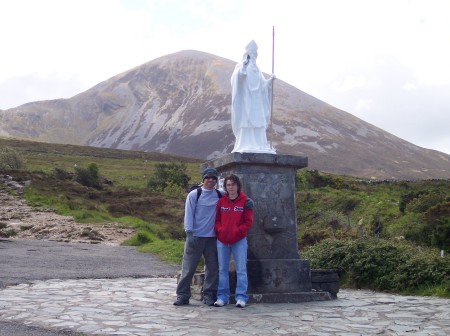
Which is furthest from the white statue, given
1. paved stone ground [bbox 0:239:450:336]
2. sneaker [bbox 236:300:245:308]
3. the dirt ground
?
the dirt ground

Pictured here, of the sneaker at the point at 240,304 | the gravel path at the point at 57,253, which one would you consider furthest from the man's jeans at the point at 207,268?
the gravel path at the point at 57,253

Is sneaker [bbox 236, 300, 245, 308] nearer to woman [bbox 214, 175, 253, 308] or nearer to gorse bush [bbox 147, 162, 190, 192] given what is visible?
woman [bbox 214, 175, 253, 308]

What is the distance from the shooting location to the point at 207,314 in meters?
7.40

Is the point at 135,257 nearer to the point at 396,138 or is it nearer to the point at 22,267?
the point at 22,267

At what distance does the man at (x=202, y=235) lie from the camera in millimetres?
8203

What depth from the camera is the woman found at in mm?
8023

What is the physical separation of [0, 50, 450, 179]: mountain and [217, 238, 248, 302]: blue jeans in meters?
97.1

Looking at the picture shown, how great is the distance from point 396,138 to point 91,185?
129 meters

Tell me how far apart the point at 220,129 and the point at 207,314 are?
13503cm

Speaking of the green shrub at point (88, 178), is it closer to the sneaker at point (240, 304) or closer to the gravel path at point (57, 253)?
the gravel path at point (57, 253)

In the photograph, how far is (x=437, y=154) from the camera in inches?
5945

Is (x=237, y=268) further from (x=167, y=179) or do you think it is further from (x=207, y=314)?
(x=167, y=179)

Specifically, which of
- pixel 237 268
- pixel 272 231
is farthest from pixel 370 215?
pixel 237 268

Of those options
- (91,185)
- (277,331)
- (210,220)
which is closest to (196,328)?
(277,331)
